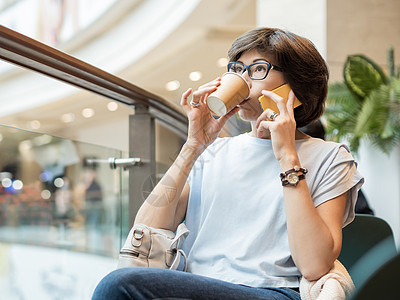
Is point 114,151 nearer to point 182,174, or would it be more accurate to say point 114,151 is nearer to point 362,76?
point 182,174

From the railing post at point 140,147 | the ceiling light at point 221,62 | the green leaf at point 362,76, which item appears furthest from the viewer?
the ceiling light at point 221,62

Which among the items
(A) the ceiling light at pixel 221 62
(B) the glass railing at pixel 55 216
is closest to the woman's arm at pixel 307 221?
(B) the glass railing at pixel 55 216

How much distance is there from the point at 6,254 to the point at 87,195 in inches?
23.1

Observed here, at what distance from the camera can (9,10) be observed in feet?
53.9

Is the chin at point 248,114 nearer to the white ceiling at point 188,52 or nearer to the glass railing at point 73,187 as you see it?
the glass railing at point 73,187

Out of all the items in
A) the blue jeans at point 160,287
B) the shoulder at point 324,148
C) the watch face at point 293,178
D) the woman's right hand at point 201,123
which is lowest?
the blue jeans at point 160,287

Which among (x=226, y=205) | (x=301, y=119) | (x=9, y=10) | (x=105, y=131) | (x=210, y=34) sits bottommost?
(x=226, y=205)

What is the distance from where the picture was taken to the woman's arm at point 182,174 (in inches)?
56.7

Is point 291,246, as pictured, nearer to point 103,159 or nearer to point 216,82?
point 216,82

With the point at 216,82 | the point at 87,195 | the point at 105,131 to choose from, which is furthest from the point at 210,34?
the point at 216,82

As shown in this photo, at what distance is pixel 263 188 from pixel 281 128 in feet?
0.65

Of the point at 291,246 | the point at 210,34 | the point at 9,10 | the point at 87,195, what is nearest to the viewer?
the point at 291,246

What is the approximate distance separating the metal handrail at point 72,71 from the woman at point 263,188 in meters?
0.26

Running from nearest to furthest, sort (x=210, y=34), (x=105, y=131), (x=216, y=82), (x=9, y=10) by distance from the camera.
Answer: (x=216, y=82)
(x=210, y=34)
(x=105, y=131)
(x=9, y=10)
